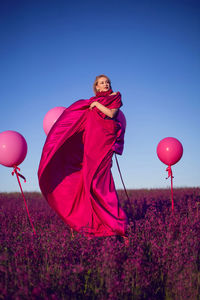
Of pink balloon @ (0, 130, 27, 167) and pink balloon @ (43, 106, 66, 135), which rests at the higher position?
pink balloon @ (43, 106, 66, 135)

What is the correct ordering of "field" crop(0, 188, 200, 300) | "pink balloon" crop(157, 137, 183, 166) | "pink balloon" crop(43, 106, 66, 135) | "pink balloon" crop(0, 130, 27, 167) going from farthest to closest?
"pink balloon" crop(157, 137, 183, 166)
"pink balloon" crop(43, 106, 66, 135)
"pink balloon" crop(0, 130, 27, 167)
"field" crop(0, 188, 200, 300)

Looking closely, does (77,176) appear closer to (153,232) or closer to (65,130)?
(65,130)

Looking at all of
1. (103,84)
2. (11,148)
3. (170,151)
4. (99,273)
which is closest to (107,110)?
(103,84)

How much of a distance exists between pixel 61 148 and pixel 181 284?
7.92 feet

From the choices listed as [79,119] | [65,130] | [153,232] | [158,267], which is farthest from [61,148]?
[158,267]

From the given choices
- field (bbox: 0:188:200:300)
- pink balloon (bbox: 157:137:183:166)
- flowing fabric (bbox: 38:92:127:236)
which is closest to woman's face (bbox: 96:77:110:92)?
flowing fabric (bbox: 38:92:127:236)

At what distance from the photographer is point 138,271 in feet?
6.35

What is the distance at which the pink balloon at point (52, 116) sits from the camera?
4.26 m

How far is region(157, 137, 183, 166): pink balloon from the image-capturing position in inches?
197

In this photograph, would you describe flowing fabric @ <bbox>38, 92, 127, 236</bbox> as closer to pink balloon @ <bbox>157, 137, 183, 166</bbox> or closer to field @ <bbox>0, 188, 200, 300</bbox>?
field @ <bbox>0, 188, 200, 300</bbox>

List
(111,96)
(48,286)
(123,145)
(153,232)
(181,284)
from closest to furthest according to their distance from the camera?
(48,286)
(181,284)
(153,232)
(111,96)
(123,145)

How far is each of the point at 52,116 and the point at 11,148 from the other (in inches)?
34.0

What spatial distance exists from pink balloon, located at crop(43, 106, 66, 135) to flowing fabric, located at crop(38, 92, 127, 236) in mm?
517

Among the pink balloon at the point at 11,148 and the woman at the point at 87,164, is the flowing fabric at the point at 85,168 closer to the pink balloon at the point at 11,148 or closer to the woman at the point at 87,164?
the woman at the point at 87,164
